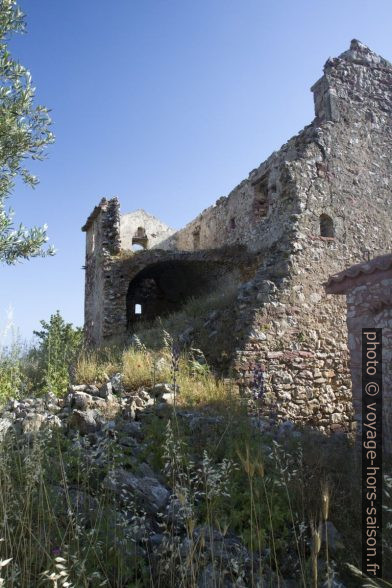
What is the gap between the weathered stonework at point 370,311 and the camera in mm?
5859

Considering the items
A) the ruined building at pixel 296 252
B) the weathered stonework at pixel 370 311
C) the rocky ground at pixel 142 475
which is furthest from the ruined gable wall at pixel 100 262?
the weathered stonework at pixel 370 311

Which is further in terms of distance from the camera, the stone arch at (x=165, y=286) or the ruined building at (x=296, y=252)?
the stone arch at (x=165, y=286)

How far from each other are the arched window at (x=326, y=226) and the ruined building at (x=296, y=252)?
27 mm

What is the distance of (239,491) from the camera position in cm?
387

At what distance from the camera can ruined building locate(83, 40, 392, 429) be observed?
9.38m

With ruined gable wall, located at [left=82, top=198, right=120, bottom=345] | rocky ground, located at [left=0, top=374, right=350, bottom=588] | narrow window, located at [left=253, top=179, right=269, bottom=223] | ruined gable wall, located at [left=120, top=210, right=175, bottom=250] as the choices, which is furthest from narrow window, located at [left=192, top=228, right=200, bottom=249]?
rocky ground, located at [left=0, top=374, right=350, bottom=588]

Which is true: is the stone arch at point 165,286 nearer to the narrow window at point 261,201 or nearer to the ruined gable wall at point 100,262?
the ruined gable wall at point 100,262

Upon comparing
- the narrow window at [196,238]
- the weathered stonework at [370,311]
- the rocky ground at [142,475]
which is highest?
the narrow window at [196,238]

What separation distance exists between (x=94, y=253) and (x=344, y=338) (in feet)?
32.6

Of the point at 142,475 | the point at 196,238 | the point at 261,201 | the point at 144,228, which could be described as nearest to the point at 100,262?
the point at 261,201

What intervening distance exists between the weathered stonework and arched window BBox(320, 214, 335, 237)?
5.34 m

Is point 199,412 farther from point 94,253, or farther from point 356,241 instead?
point 94,253

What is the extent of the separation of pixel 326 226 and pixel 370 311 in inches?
236

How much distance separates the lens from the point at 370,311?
6230 millimetres
